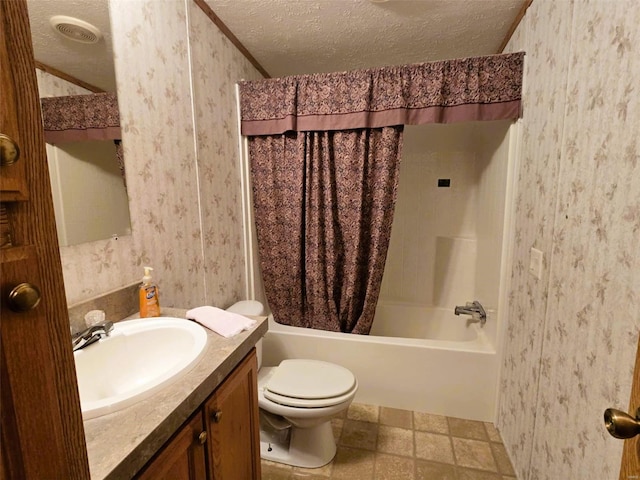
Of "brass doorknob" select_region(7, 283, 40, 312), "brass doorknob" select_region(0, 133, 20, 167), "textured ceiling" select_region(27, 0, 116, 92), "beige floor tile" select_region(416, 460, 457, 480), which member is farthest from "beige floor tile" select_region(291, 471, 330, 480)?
"textured ceiling" select_region(27, 0, 116, 92)

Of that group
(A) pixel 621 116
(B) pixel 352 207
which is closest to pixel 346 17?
(B) pixel 352 207

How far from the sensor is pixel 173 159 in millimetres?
1410

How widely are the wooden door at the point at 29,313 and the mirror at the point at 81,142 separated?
0.75m

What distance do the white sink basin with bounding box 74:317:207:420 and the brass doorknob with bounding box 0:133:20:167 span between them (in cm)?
60

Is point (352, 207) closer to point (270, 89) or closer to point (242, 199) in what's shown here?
point (242, 199)

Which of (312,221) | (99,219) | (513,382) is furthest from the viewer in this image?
(312,221)

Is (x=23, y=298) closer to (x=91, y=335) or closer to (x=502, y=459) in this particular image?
(x=91, y=335)

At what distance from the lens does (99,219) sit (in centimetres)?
107

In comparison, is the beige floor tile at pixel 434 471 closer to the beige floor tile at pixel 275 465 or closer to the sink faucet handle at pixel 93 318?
the beige floor tile at pixel 275 465

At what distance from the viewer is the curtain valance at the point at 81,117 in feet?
2.98

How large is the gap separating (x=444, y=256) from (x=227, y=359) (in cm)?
225

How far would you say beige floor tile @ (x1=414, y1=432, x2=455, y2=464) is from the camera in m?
1.57

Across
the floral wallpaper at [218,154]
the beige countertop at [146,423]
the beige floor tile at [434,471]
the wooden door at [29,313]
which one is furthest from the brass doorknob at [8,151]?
the beige floor tile at [434,471]

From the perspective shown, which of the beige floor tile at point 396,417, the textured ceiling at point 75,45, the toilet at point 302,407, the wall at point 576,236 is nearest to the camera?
the wall at point 576,236
